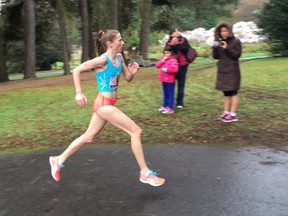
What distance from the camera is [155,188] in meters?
4.50

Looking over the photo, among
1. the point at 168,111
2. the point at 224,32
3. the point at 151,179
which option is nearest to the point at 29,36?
the point at 168,111

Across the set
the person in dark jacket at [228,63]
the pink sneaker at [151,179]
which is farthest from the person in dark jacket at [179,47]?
the pink sneaker at [151,179]

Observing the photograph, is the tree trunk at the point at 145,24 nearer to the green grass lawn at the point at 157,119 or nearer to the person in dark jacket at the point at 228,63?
the green grass lawn at the point at 157,119

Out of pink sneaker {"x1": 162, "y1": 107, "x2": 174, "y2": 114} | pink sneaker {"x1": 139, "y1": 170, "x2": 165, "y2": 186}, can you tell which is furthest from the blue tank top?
pink sneaker {"x1": 162, "y1": 107, "x2": 174, "y2": 114}

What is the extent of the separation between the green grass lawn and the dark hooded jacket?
768 mm

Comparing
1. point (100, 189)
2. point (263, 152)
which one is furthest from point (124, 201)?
point (263, 152)

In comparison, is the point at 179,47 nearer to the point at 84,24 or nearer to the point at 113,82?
the point at 113,82

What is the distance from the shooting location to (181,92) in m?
8.73

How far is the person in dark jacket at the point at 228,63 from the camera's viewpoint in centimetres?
718

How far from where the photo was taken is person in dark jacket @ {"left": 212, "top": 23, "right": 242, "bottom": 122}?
7.18m

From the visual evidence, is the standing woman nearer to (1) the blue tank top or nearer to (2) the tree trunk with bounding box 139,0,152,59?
(1) the blue tank top

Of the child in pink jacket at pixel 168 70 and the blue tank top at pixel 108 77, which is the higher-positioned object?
the blue tank top at pixel 108 77

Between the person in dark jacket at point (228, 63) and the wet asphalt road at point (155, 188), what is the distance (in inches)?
65.6

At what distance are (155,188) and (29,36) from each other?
17677mm
